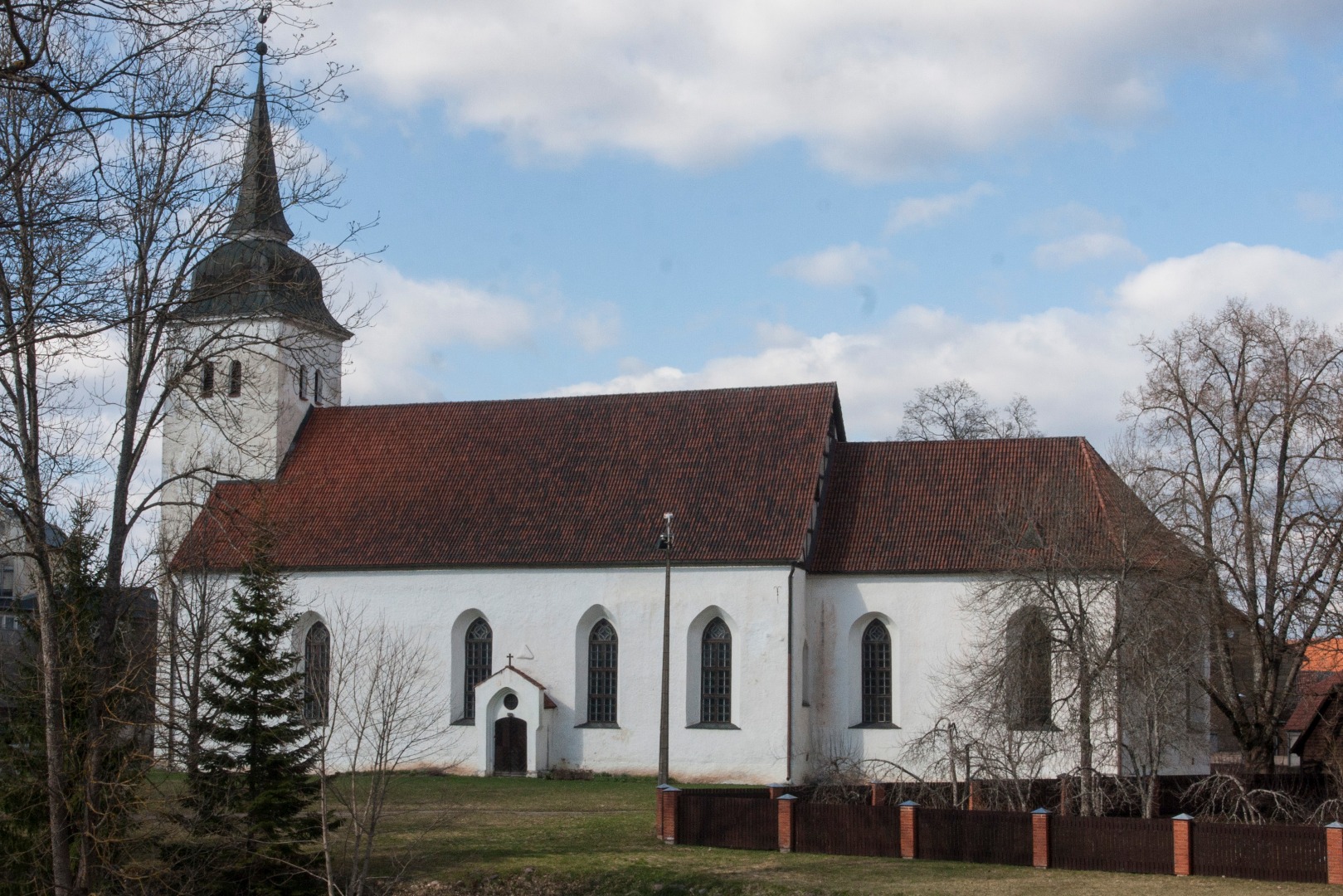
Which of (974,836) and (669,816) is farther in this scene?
(669,816)

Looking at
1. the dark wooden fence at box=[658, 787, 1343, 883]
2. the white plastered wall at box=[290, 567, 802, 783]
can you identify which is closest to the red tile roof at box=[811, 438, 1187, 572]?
the white plastered wall at box=[290, 567, 802, 783]

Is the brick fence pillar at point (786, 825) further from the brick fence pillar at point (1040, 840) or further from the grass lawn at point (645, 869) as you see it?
the brick fence pillar at point (1040, 840)

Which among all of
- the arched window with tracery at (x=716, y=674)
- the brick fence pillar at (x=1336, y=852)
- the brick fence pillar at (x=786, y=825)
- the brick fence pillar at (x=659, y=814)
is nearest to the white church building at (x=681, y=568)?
the arched window with tracery at (x=716, y=674)

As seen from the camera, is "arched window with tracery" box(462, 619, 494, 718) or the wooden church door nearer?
the wooden church door

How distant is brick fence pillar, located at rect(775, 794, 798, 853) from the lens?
2431 centimetres

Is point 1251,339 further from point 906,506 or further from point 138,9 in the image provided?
point 138,9

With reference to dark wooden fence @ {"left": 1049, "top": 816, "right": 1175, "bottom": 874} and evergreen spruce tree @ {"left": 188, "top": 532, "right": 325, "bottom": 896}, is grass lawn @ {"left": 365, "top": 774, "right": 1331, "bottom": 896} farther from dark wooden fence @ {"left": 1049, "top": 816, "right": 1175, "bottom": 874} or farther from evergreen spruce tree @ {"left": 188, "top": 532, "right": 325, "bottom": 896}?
evergreen spruce tree @ {"left": 188, "top": 532, "right": 325, "bottom": 896}

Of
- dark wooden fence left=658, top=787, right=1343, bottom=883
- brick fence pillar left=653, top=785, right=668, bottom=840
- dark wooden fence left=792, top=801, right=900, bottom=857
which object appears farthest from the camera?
brick fence pillar left=653, top=785, right=668, bottom=840

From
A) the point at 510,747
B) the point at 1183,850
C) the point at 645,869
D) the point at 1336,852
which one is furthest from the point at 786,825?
the point at 510,747

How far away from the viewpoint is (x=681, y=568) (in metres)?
35.8

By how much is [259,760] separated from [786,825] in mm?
8853

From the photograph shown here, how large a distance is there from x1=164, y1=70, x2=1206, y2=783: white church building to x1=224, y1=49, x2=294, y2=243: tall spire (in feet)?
48.7

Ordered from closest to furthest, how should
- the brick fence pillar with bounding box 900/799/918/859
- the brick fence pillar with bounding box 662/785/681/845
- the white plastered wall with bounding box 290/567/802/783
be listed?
the brick fence pillar with bounding box 900/799/918/859
the brick fence pillar with bounding box 662/785/681/845
the white plastered wall with bounding box 290/567/802/783

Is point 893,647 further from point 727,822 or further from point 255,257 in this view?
point 255,257
